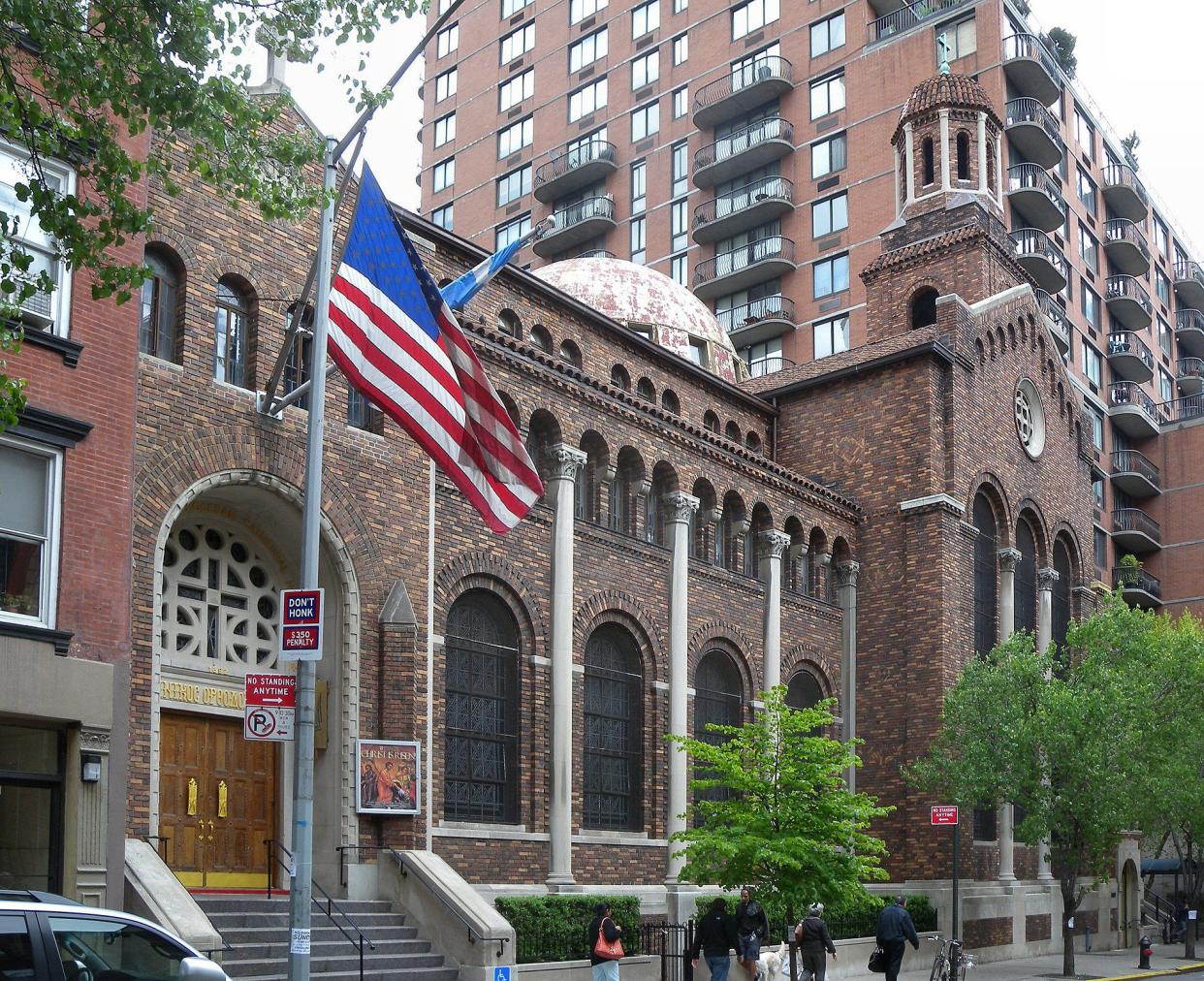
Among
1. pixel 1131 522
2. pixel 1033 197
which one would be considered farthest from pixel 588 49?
pixel 1131 522

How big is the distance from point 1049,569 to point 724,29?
3159 centimetres

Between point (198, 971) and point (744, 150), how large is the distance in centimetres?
5593

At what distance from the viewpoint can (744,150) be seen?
2445 inches

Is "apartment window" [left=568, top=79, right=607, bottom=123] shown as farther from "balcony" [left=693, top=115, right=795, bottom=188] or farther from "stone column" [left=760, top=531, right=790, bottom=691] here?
"stone column" [left=760, top=531, right=790, bottom=691]

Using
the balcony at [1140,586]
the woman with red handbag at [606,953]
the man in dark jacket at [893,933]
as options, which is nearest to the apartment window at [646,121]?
the balcony at [1140,586]

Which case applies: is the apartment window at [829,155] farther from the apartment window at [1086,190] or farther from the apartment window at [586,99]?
the apartment window at [1086,190]

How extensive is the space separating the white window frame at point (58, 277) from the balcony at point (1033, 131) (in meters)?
48.4

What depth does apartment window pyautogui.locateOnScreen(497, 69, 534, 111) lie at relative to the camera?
72938mm

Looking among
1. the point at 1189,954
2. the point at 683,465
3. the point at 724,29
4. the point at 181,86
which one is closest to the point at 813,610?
the point at 683,465

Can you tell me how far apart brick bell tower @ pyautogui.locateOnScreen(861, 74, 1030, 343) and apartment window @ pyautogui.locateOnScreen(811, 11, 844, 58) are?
17159 mm

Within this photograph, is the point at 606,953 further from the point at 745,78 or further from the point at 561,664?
the point at 745,78

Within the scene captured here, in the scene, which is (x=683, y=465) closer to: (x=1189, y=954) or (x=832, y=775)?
(x=832, y=775)

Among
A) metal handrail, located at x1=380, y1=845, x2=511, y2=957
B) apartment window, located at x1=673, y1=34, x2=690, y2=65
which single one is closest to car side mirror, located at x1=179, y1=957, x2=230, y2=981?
metal handrail, located at x1=380, y1=845, x2=511, y2=957

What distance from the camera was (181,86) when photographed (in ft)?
43.0
